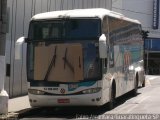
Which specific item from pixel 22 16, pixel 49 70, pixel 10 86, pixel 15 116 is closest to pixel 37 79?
pixel 49 70

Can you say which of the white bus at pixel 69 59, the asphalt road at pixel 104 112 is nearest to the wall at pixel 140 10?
the asphalt road at pixel 104 112

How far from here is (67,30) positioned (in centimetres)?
1652

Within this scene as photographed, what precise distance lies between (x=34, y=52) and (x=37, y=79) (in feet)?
2.88

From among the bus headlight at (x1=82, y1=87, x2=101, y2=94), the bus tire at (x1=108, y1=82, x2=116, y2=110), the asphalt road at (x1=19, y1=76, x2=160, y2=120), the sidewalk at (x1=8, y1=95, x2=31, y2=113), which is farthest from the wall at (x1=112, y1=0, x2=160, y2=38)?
the bus headlight at (x1=82, y1=87, x2=101, y2=94)

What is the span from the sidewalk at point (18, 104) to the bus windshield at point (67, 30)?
98.6 inches

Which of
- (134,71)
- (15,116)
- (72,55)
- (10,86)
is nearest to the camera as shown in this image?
(15,116)

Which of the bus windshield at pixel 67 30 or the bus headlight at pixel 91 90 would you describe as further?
the bus windshield at pixel 67 30

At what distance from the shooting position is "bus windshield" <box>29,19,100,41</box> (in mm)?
16406

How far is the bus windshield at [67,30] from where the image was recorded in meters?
16.4

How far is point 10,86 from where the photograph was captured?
21250 millimetres

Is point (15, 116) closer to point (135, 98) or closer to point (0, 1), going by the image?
point (0, 1)

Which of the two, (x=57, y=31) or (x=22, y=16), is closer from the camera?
(x=57, y=31)

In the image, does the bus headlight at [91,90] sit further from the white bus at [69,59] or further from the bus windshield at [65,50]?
the bus windshield at [65,50]

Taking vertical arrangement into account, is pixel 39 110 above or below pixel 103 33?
below
